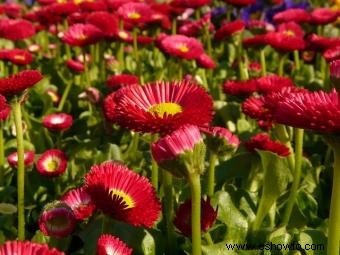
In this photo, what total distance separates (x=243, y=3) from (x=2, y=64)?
1145mm

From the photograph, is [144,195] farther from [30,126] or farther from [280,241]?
[30,126]

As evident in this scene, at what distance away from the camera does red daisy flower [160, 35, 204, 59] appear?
2.44m

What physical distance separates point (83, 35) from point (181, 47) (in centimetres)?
44

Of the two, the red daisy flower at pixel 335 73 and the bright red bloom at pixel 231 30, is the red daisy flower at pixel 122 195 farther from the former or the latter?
the bright red bloom at pixel 231 30

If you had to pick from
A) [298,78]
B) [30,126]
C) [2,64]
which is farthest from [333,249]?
Answer: [2,64]

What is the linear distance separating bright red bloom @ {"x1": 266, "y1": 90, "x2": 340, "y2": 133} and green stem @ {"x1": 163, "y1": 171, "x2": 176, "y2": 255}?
438 millimetres

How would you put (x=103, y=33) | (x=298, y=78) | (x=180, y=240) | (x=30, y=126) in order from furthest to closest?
(x=298, y=78)
(x=103, y=33)
(x=30, y=126)
(x=180, y=240)

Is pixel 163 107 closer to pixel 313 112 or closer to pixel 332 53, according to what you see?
pixel 313 112

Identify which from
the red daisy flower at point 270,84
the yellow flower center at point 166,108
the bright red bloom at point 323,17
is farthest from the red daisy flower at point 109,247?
the bright red bloom at point 323,17

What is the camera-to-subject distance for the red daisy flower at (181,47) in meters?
2.44

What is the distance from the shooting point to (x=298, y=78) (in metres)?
2.96

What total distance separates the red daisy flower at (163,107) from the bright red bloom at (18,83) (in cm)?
20

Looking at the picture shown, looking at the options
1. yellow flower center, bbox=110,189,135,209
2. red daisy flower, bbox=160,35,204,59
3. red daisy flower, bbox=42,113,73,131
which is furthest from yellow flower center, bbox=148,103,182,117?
red daisy flower, bbox=160,35,204,59

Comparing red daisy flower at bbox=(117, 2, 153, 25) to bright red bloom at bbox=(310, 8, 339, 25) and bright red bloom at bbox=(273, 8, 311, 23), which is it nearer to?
bright red bloom at bbox=(273, 8, 311, 23)
